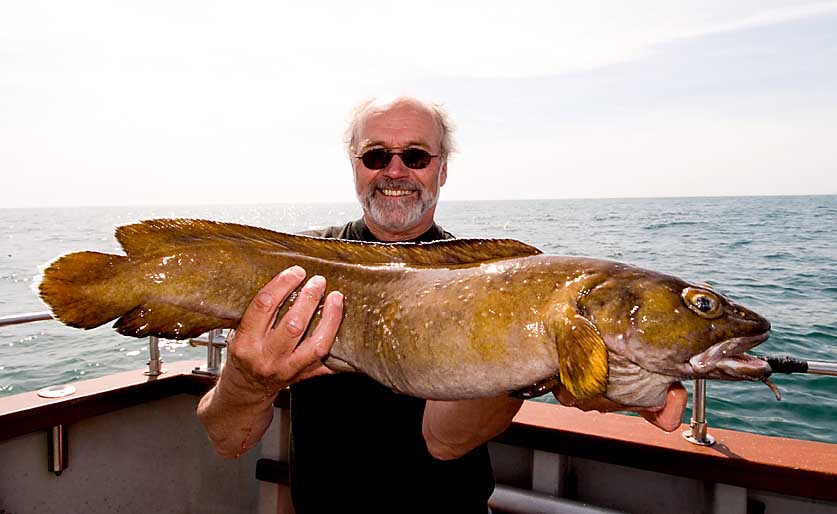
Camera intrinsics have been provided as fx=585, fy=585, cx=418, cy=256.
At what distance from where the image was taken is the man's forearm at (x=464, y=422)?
237 cm

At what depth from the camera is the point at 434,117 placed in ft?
12.5

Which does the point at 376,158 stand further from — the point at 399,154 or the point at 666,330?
the point at 666,330

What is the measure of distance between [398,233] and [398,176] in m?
0.35

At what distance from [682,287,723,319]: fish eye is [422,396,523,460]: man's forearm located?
2.63 ft

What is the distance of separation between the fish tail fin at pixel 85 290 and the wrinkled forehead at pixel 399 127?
186 cm

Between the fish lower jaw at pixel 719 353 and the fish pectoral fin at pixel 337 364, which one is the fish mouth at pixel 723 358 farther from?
the fish pectoral fin at pixel 337 364

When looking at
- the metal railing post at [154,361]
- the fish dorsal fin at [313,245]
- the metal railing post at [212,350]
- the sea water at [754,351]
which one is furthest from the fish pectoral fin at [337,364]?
the metal railing post at [154,361]

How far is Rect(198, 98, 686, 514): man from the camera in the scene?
221 centimetres

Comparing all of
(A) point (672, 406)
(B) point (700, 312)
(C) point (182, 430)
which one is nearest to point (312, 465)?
(A) point (672, 406)

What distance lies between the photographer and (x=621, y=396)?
198 cm

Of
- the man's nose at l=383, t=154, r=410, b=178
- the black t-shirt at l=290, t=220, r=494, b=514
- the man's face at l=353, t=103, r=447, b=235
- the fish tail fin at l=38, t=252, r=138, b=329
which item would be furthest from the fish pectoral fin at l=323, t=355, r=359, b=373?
the man's nose at l=383, t=154, r=410, b=178

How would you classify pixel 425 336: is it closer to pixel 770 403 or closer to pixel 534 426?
pixel 534 426

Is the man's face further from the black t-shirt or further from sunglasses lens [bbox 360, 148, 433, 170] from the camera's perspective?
the black t-shirt

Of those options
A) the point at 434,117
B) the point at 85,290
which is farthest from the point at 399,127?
the point at 85,290
